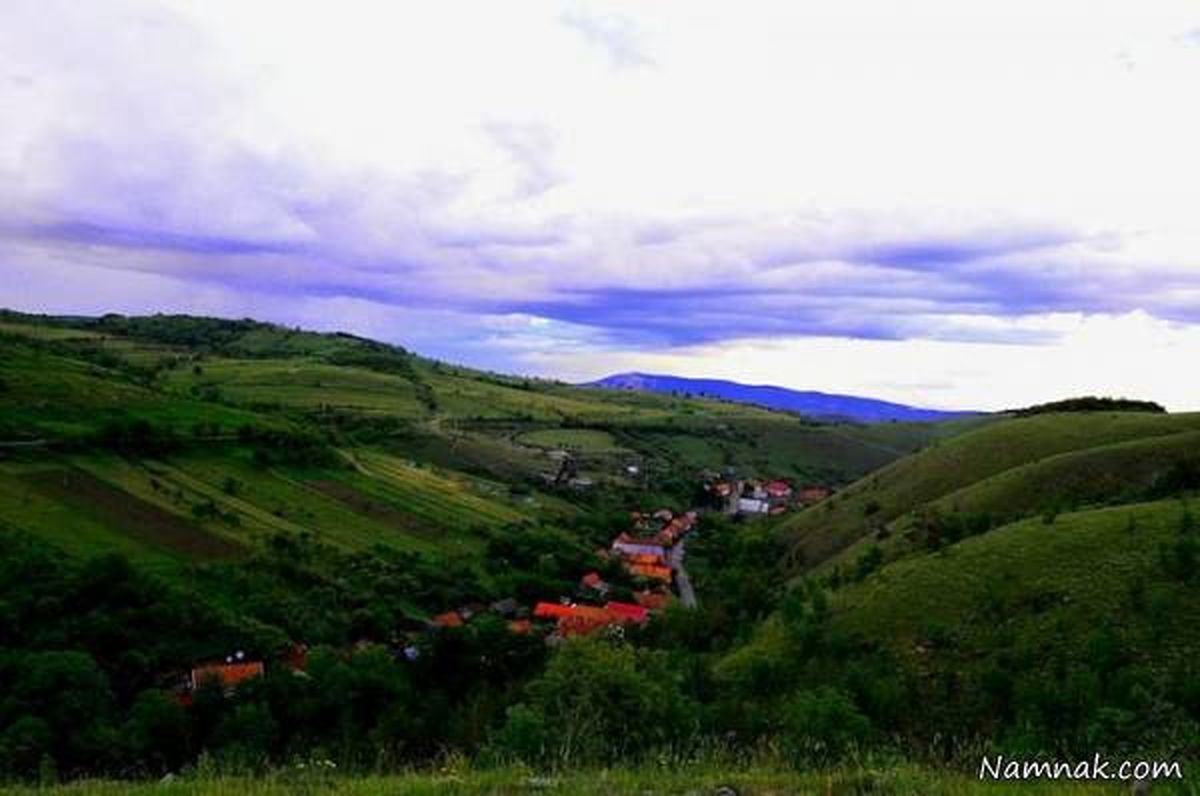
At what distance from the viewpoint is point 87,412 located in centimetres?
12044

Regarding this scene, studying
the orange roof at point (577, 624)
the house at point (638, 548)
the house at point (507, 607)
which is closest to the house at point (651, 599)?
the orange roof at point (577, 624)

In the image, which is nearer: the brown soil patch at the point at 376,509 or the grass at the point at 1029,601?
the grass at the point at 1029,601

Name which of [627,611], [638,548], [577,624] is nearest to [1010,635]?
[577,624]

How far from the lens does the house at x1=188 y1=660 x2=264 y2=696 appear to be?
63.3 metres

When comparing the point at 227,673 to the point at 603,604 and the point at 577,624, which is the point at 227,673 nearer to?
the point at 577,624

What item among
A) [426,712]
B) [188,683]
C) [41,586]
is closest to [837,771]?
[426,712]

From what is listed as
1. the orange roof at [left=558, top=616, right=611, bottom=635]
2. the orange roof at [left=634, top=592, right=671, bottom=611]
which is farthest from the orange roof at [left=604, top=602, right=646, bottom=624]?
the orange roof at [left=558, top=616, right=611, bottom=635]

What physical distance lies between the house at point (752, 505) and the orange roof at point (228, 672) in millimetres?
121139

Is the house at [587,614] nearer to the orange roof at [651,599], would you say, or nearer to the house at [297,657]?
the orange roof at [651,599]

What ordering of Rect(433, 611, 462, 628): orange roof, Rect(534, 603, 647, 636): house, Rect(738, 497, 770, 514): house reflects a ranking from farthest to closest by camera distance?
Rect(738, 497, 770, 514): house → Rect(433, 611, 462, 628): orange roof → Rect(534, 603, 647, 636): house

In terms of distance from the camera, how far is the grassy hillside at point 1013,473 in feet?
194

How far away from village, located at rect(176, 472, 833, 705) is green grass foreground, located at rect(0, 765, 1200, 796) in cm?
4189

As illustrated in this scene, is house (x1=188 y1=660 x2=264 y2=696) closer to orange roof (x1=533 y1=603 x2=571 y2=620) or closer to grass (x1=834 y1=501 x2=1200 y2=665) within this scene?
orange roof (x1=533 y1=603 x2=571 y2=620)

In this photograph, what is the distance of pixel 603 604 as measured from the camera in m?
107
